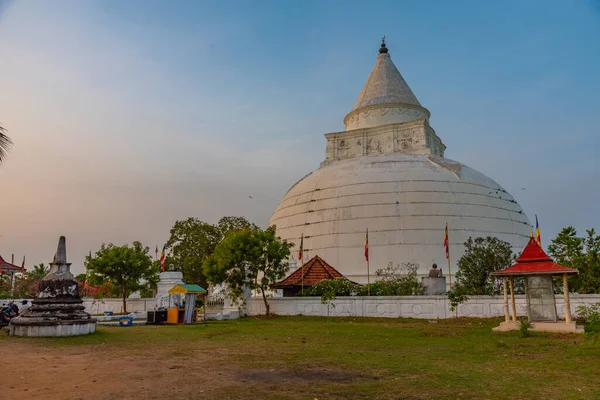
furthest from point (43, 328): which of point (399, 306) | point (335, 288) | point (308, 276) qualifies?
point (308, 276)

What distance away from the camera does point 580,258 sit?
81.6 ft

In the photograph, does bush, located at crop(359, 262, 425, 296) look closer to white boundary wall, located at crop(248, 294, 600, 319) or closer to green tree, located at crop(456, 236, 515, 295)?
white boundary wall, located at crop(248, 294, 600, 319)

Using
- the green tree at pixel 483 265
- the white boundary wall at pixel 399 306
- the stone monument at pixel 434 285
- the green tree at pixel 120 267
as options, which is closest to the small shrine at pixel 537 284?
the white boundary wall at pixel 399 306

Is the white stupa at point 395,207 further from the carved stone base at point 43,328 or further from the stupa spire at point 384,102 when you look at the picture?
the carved stone base at point 43,328

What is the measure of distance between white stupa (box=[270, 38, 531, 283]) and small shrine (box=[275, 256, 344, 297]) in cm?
205

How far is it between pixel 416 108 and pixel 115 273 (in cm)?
2995

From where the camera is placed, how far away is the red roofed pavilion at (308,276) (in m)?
31.2

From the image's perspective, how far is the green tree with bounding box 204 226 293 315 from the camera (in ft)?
92.6

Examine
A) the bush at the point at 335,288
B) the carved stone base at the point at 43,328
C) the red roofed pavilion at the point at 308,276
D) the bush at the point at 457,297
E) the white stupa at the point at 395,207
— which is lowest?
the carved stone base at the point at 43,328

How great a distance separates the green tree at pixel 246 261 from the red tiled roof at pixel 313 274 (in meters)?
2.24

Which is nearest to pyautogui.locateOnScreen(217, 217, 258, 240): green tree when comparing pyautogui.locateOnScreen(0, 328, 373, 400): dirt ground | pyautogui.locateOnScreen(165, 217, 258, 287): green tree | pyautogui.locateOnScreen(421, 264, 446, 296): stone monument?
pyautogui.locateOnScreen(165, 217, 258, 287): green tree

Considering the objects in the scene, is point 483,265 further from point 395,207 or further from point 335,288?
point 395,207

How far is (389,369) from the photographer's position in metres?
9.58

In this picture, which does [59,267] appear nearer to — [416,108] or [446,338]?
[446,338]
